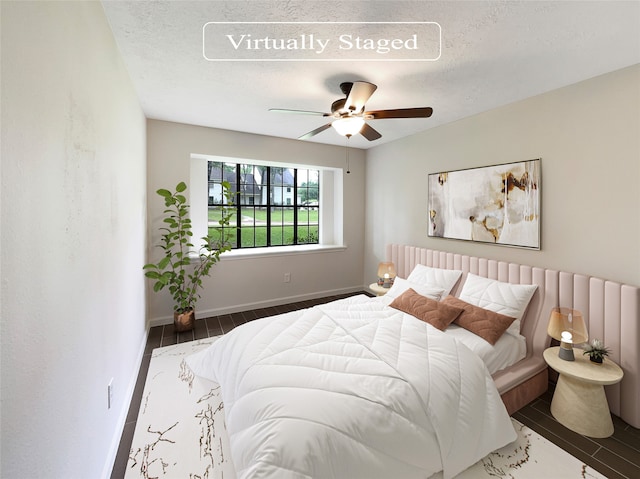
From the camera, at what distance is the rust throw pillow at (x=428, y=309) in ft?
8.07

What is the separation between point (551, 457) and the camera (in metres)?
1.75

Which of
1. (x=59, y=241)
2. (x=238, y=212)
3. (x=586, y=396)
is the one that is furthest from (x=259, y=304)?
(x=586, y=396)

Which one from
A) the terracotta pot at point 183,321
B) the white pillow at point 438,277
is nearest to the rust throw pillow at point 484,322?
the white pillow at point 438,277

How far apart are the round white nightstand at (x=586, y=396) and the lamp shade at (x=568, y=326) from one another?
18 centimetres

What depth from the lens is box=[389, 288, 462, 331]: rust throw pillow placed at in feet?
8.07

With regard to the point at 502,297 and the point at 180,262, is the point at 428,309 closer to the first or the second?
the point at 502,297

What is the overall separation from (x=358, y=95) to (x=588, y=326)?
259cm

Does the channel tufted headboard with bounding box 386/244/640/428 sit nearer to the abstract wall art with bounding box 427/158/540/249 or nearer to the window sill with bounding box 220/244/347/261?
the abstract wall art with bounding box 427/158/540/249

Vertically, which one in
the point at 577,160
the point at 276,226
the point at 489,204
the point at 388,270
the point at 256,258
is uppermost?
the point at 577,160

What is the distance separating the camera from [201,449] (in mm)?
1788

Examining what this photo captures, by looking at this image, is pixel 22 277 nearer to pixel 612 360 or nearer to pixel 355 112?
pixel 355 112

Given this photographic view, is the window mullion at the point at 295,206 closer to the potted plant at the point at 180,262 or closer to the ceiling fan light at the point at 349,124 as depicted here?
the potted plant at the point at 180,262

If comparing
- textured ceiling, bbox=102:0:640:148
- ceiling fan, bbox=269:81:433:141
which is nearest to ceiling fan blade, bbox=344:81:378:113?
ceiling fan, bbox=269:81:433:141

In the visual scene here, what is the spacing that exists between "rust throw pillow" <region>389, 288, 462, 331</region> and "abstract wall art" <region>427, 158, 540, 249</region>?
107cm
